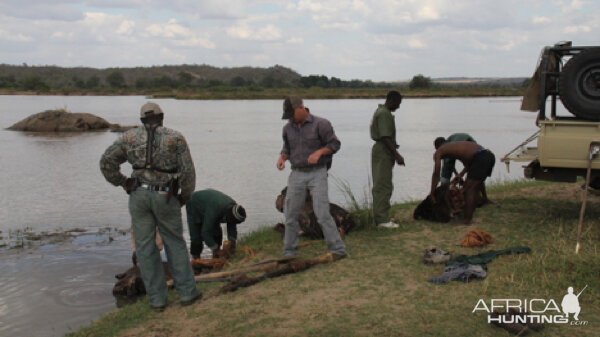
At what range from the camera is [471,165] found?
841cm

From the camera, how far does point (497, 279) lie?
5.69 metres

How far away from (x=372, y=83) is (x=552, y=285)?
117139 millimetres

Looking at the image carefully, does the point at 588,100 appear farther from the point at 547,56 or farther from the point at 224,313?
the point at 224,313

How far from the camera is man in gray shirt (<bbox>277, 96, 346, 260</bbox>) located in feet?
Answer: 21.6

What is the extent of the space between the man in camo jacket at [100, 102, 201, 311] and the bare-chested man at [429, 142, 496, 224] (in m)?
3.99

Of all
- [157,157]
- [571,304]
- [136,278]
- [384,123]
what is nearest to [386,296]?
[571,304]

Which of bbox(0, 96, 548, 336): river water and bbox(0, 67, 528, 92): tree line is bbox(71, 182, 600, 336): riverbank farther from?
bbox(0, 67, 528, 92): tree line

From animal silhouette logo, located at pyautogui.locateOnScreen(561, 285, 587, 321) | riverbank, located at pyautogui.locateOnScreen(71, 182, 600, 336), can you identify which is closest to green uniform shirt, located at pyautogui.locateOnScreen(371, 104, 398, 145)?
riverbank, located at pyautogui.locateOnScreen(71, 182, 600, 336)

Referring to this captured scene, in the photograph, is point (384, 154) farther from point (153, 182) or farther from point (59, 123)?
point (59, 123)

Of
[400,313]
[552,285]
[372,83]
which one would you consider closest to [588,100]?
[552,285]

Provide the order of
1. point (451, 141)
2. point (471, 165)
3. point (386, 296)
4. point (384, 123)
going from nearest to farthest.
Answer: point (386, 296), point (384, 123), point (471, 165), point (451, 141)

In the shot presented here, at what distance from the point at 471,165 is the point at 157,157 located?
4787 mm

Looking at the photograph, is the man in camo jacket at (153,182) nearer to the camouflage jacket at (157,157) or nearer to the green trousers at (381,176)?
the camouflage jacket at (157,157)

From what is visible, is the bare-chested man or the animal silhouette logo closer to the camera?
the animal silhouette logo
